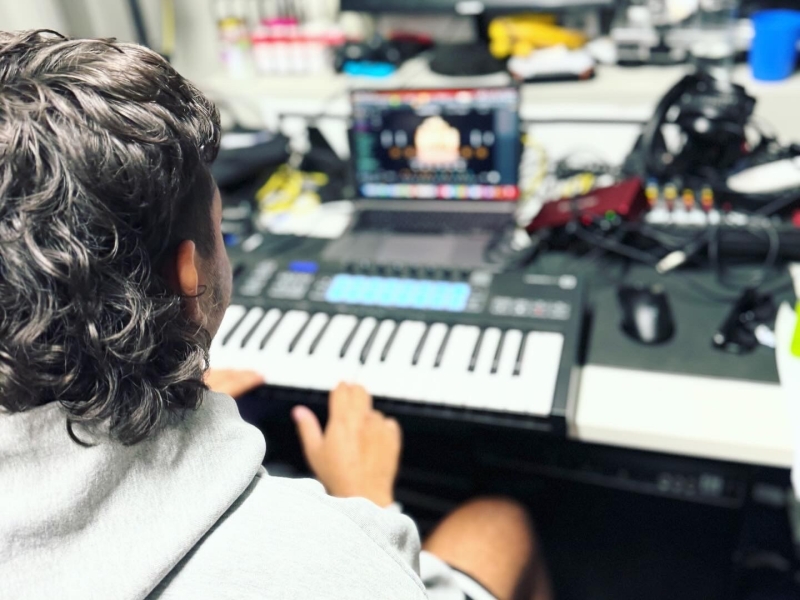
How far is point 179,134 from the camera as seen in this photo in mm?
503

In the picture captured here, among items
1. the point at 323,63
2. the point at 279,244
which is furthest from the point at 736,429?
the point at 323,63

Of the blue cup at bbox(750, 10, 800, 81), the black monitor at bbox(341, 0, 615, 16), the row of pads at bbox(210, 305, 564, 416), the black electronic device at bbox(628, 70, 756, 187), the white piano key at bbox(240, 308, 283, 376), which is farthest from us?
the black monitor at bbox(341, 0, 615, 16)

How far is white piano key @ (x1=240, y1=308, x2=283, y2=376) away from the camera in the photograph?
99 centimetres

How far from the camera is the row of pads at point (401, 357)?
890mm

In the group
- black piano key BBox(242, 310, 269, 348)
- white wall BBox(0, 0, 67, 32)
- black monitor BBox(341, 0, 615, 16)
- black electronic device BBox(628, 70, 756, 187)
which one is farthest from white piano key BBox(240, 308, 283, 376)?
white wall BBox(0, 0, 67, 32)

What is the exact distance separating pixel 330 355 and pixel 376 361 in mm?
68

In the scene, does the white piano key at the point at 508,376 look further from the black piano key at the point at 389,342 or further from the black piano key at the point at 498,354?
the black piano key at the point at 389,342

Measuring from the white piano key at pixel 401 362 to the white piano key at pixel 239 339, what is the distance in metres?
0.22

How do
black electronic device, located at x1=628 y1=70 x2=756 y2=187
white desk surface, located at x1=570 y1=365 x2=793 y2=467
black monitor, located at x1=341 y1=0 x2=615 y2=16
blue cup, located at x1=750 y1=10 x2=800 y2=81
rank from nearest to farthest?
white desk surface, located at x1=570 y1=365 x2=793 y2=467
black electronic device, located at x1=628 y1=70 x2=756 y2=187
blue cup, located at x1=750 y1=10 x2=800 y2=81
black monitor, located at x1=341 y1=0 x2=615 y2=16

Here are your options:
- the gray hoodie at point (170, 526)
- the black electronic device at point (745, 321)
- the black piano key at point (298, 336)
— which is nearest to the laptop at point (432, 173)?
the black piano key at point (298, 336)

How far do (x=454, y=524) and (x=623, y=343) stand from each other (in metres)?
0.35

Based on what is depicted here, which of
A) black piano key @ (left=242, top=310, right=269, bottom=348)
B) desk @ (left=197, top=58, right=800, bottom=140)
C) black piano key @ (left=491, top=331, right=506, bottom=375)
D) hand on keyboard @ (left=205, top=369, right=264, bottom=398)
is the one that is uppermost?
desk @ (left=197, top=58, right=800, bottom=140)

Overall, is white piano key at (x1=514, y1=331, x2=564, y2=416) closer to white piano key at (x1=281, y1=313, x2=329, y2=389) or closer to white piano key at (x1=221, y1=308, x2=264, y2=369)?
white piano key at (x1=281, y1=313, x2=329, y2=389)

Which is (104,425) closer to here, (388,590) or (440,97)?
(388,590)
